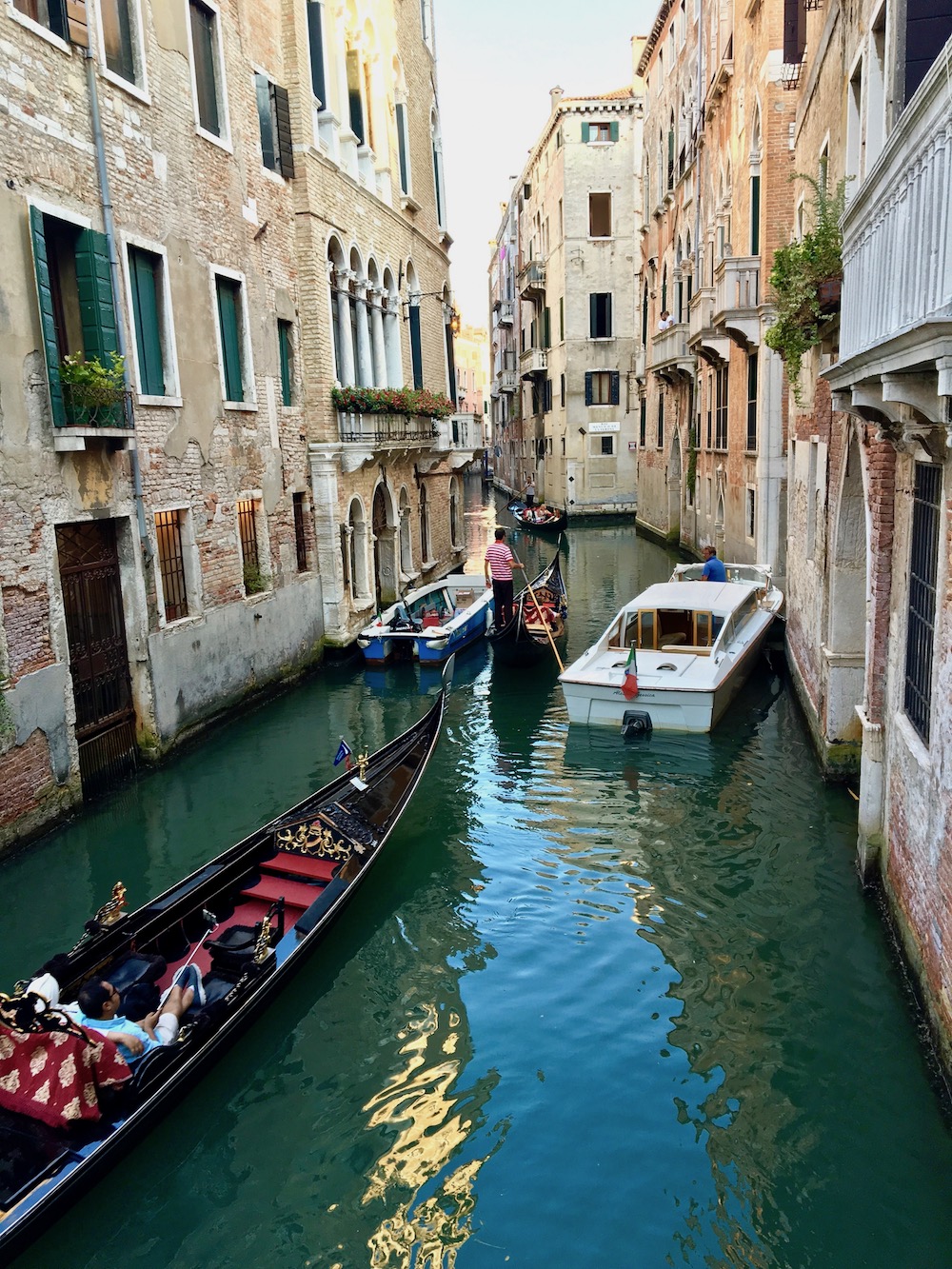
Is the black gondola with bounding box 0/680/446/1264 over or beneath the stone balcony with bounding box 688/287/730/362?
beneath

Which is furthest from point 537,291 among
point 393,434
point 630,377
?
point 393,434

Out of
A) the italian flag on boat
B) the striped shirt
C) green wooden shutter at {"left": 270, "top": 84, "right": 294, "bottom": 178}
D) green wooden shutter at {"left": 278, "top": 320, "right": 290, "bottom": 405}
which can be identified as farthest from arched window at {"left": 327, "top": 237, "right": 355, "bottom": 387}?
the italian flag on boat

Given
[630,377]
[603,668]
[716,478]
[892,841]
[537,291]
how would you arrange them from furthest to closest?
[537,291]
[630,377]
[716,478]
[603,668]
[892,841]

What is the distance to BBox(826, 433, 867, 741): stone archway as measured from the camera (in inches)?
295

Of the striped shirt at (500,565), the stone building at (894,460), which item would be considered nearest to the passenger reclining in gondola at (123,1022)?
the stone building at (894,460)

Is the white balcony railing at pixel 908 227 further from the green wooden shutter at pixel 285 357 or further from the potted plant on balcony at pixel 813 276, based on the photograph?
the green wooden shutter at pixel 285 357

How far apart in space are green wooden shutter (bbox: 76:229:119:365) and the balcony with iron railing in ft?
94.9

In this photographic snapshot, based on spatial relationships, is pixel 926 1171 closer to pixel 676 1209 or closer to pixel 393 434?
A: pixel 676 1209

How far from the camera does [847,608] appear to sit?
7.53m

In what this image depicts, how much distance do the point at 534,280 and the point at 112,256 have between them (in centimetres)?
2895

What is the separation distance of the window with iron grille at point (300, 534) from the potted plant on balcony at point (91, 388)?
15.0 feet

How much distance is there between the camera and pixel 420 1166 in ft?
13.5

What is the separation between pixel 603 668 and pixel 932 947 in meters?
5.85

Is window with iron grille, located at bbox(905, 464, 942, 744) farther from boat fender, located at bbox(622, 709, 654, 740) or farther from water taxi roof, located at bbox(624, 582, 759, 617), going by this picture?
water taxi roof, located at bbox(624, 582, 759, 617)
